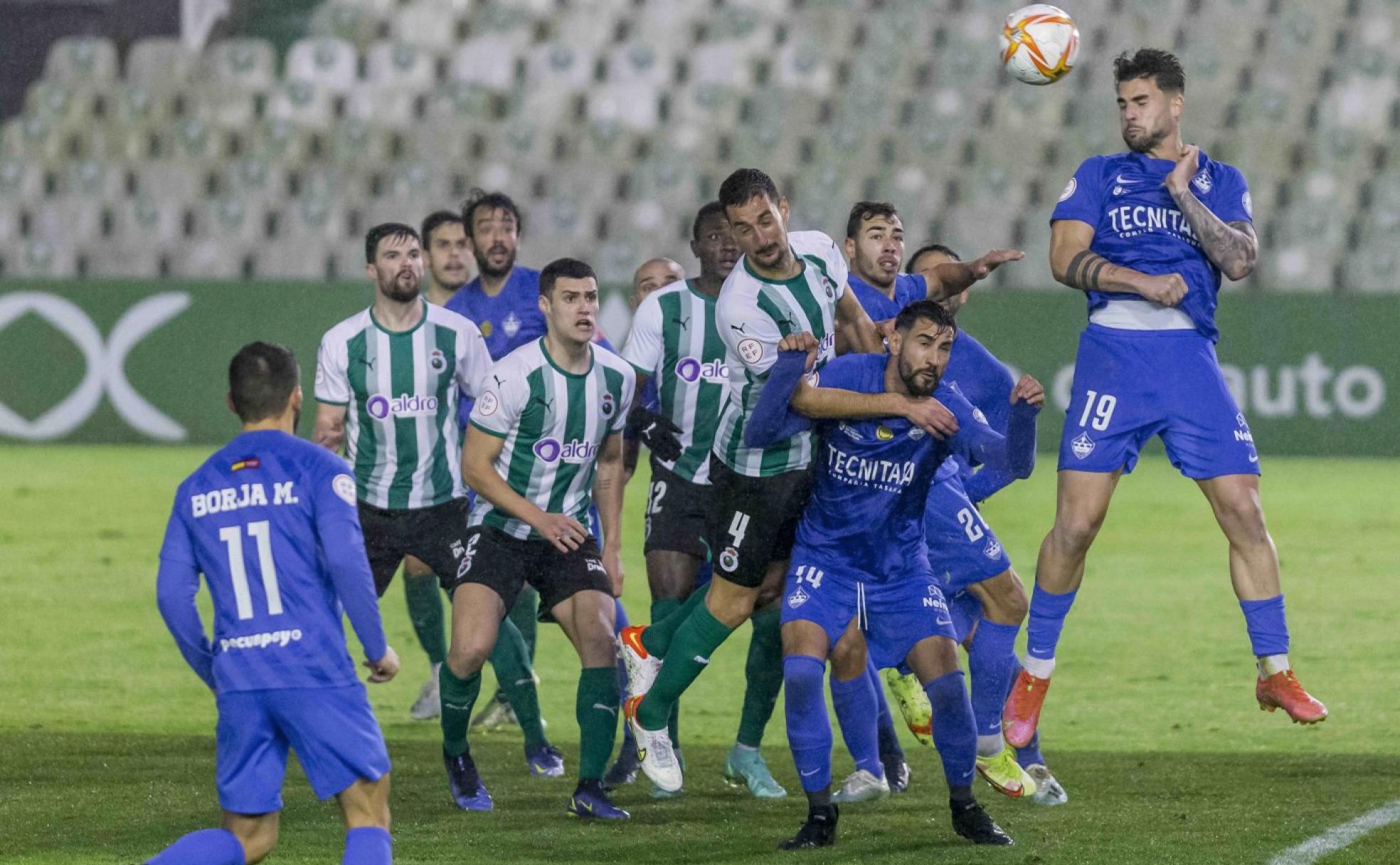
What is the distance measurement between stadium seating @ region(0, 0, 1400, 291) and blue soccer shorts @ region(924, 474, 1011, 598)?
44.7ft

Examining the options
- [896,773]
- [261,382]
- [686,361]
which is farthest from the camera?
[686,361]

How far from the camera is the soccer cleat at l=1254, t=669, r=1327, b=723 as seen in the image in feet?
21.3

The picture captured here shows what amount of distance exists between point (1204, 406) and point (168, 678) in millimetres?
5732

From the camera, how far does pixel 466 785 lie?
23.4 ft

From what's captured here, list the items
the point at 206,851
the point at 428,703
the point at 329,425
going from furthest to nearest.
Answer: the point at 428,703 → the point at 329,425 → the point at 206,851

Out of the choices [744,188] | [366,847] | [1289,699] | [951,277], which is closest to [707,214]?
[951,277]

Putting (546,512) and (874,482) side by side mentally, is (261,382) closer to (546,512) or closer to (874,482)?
(546,512)

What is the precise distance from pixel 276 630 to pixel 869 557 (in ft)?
7.42

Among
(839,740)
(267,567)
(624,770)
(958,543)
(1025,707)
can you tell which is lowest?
(839,740)

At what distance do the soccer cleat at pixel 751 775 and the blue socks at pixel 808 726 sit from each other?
932 mm

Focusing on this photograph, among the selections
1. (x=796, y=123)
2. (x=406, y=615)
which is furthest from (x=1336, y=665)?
(x=796, y=123)

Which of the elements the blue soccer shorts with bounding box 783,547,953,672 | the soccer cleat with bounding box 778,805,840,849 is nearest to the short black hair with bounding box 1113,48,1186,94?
the blue soccer shorts with bounding box 783,547,953,672

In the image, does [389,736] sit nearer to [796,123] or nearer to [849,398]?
[849,398]

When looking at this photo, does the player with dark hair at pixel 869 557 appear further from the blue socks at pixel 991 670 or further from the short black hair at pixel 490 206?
the short black hair at pixel 490 206
